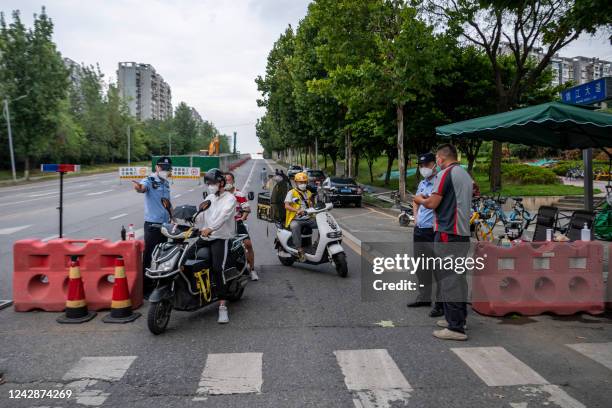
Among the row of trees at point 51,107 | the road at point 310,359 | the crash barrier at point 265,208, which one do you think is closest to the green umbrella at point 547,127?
the road at point 310,359

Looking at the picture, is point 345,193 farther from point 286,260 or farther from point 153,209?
point 153,209

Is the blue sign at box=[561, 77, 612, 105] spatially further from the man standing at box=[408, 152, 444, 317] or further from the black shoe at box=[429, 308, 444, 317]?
the black shoe at box=[429, 308, 444, 317]

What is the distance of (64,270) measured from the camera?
667 centimetres

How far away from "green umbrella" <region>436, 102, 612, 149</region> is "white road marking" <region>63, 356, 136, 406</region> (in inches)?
247

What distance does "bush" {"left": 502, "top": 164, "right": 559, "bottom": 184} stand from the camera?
31.9 meters

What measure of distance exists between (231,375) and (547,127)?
7.17 metres

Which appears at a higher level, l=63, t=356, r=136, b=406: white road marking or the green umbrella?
the green umbrella

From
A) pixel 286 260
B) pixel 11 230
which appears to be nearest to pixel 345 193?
pixel 11 230

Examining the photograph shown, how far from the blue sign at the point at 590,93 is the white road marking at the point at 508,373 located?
489 cm

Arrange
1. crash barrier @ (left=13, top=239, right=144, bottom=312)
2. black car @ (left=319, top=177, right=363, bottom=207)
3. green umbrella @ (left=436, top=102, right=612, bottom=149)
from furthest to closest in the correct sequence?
black car @ (left=319, top=177, right=363, bottom=207) → green umbrella @ (left=436, top=102, right=612, bottom=149) → crash barrier @ (left=13, top=239, right=144, bottom=312)

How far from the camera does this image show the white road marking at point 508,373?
4.05m

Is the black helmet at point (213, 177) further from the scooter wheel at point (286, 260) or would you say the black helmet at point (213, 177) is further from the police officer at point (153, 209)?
the scooter wheel at point (286, 260)

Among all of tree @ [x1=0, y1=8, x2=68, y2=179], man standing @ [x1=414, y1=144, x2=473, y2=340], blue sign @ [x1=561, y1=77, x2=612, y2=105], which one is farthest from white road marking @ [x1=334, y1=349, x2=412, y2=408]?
tree @ [x1=0, y1=8, x2=68, y2=179]

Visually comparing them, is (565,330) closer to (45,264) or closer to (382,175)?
(45,264)
